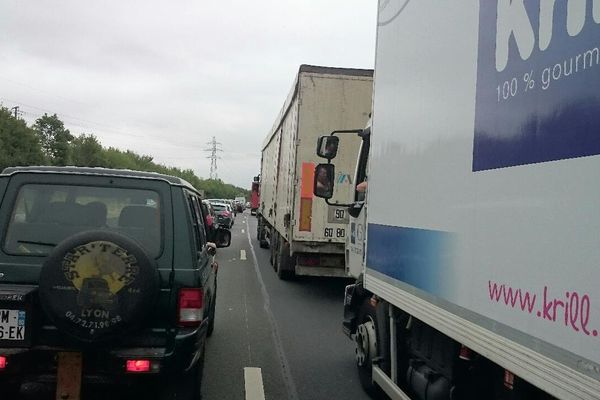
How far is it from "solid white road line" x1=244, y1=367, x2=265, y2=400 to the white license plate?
2.22 metres

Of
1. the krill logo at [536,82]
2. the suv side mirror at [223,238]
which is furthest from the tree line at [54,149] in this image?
the krill logo at [536,82]

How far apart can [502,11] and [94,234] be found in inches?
100.0

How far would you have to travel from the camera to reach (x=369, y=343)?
5242 millimetres

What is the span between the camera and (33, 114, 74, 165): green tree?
84.0 meters

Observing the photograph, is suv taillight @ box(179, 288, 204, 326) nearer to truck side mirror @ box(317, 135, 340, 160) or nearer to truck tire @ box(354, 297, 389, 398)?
truck tire @ box(354, 297, 389, 398)

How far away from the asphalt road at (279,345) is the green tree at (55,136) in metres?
76.5

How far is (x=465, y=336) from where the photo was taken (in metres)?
2.88

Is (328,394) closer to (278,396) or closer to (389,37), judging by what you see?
(278,396)

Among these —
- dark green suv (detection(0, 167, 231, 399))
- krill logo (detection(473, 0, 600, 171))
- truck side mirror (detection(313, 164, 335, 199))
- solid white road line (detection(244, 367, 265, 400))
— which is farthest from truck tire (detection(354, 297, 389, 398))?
krill logo (detection(473, 0, 600, 171))

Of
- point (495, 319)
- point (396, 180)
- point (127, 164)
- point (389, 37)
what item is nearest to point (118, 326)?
point (396, 180)

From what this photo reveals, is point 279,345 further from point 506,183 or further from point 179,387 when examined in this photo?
point 506,183

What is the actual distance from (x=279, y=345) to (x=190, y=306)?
3595mm

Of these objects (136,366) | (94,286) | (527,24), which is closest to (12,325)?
(94,286)

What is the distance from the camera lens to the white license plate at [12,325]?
376 centimetres
